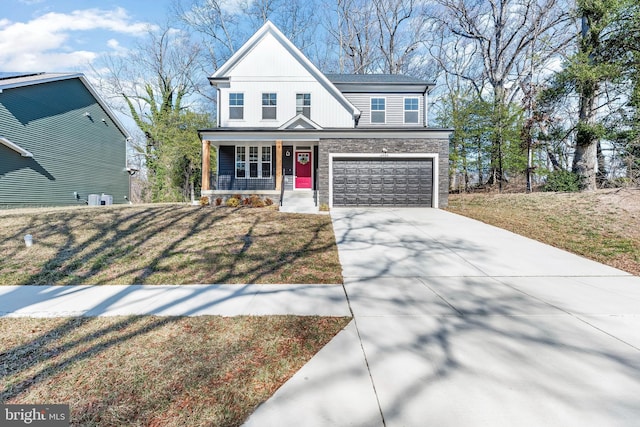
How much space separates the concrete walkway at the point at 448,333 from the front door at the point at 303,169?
9.71 m

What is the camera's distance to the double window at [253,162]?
1612cm

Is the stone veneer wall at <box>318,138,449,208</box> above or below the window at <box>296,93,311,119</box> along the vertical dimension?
below

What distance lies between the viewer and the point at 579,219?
9.85 meters

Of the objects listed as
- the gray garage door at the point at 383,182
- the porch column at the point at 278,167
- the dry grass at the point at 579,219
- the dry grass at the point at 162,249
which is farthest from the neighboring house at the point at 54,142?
the dry grass at the point at 579,219

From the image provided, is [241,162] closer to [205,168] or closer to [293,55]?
[205,168]

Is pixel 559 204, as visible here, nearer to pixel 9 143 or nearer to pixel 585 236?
pixel 585 236

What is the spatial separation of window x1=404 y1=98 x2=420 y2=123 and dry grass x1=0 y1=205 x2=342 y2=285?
34.0ft

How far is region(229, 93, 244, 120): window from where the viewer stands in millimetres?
15805

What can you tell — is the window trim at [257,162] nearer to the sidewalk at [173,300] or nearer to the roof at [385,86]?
the roof at [385,86]

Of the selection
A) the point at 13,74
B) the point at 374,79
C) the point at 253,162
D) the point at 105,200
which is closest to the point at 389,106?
the point at 374,79

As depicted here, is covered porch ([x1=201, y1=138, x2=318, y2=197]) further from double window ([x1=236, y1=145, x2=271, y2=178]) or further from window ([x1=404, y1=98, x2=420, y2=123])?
window ([x1=404, y1=98, x2=420, y2=123])

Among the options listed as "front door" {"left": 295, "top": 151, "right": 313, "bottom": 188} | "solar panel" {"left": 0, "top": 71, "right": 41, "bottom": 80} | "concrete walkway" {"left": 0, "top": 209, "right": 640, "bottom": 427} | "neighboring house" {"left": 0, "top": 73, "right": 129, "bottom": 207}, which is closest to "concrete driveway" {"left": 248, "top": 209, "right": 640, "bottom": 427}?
"concrete walkway" {"left": 0, "top": 209, "right": 640, "bottom": 427}

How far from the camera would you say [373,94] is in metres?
17.1

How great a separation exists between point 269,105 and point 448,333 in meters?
15.0
